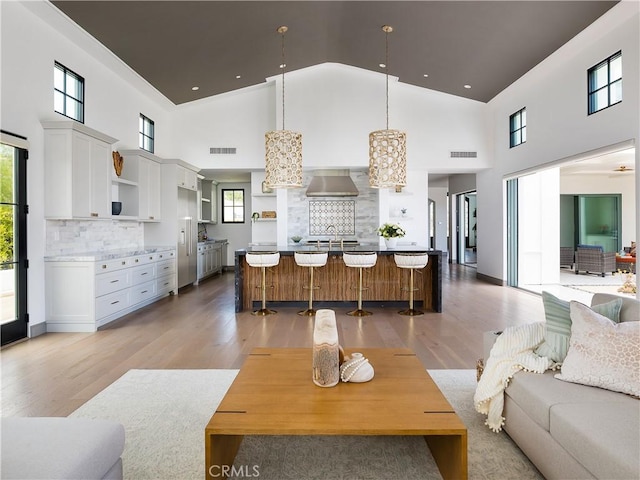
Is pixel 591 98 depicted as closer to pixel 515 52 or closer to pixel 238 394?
pixel 515 52

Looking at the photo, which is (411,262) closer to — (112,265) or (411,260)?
(411,260)

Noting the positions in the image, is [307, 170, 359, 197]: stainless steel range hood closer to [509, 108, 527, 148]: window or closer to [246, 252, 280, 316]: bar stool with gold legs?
[246, 252, 280, 316]: bar stool with gold legs

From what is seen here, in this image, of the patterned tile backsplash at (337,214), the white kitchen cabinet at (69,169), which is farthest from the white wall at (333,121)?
the white kitchen cabinet at (69,169)

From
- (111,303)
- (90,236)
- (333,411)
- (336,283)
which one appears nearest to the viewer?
(333,411)

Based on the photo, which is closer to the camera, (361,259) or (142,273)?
(361,259)

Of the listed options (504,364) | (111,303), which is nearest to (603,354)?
(504,364)

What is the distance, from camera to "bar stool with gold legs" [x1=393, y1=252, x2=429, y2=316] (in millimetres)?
5434

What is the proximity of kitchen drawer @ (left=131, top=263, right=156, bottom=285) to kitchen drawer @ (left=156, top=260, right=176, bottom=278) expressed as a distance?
Answer: 18cm

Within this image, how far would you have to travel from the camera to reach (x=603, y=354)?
1.93 m

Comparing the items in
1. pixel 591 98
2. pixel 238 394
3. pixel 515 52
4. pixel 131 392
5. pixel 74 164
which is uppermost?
pixel 515 52

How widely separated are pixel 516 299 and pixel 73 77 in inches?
296

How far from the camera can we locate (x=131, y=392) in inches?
115

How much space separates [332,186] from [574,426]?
22.8 ft

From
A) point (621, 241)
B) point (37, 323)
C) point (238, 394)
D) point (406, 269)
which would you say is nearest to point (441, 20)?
point (406, 269)
